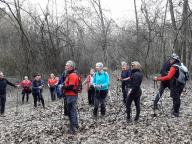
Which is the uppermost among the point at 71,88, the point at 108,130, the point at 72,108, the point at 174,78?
the point at 174,78

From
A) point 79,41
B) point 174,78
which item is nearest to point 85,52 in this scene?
point 79,41

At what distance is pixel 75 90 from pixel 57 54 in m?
27.9

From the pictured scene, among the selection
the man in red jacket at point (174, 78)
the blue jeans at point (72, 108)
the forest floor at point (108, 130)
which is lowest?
the forest floor at point (108, 130)

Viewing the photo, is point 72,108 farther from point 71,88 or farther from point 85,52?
point 85,52

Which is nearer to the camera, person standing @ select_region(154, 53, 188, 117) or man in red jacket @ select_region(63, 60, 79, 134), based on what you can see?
man in red jacket @ select_region(63, 60, 79, 134)

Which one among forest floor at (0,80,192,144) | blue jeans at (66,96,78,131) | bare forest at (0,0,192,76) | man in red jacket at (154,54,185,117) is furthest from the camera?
bare forest at (0,0,192,76)

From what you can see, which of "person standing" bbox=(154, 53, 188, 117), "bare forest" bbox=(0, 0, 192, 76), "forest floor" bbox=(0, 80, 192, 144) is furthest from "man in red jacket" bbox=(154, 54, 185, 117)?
"bare forest" bbox=(0, 0, 192, 76)

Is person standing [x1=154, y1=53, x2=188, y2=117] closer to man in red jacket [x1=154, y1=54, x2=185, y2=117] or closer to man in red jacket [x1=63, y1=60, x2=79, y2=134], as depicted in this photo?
man in red jacket [x1=154, y1=54, x2=185, y2=117]

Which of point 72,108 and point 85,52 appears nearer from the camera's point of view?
point 72,108

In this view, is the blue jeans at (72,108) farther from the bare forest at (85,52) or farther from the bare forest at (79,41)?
the bare forest at (79,41)

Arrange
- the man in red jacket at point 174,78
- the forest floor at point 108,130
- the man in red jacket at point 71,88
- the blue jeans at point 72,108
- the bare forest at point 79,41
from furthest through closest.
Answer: the bare forest at point 79,41 < the man in red jacket at point 174,78 < the blue jeans at point 72,108 < the man in red jacket at point 71,88 < the forest floor at point 108,130

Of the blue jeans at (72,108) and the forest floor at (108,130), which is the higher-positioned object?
the blue jeans at (72,108)

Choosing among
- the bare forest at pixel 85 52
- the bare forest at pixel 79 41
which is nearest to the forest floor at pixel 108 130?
the bare forest at pixel 85 52

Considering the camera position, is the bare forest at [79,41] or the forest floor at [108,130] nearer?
the forest floor at [108,130]
